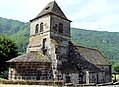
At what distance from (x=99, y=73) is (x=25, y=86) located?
18454mm

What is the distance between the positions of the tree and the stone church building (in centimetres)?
925

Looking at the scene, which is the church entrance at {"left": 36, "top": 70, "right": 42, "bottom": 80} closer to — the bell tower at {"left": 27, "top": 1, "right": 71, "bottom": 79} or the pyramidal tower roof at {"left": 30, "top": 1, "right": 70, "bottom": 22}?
the bell tower at {"left": 27, "top": 1, "right": 71, "bottom": 79}

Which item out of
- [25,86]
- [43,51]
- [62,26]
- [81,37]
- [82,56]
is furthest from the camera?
[81,37]

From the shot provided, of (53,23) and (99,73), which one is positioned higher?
(53,23)

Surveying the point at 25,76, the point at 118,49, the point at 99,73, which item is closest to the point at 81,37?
the point at 118,49

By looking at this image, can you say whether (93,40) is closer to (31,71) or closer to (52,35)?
(52,35)

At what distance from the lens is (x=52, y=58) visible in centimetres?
2920

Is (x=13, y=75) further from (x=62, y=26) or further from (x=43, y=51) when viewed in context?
(x=62, y=26)

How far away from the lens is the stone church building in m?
27.9

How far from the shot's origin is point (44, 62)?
28.0 metres

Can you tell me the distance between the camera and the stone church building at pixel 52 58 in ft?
91.6

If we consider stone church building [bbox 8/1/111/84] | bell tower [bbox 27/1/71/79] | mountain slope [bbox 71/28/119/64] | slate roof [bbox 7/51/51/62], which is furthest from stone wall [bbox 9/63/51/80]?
mountain slope [bbox 71/28/119/64]

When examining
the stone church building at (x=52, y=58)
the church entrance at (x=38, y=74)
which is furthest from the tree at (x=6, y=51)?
→ the church entrance at (x=38, y=74)

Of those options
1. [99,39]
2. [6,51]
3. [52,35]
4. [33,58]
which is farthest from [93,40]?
[33,58]
